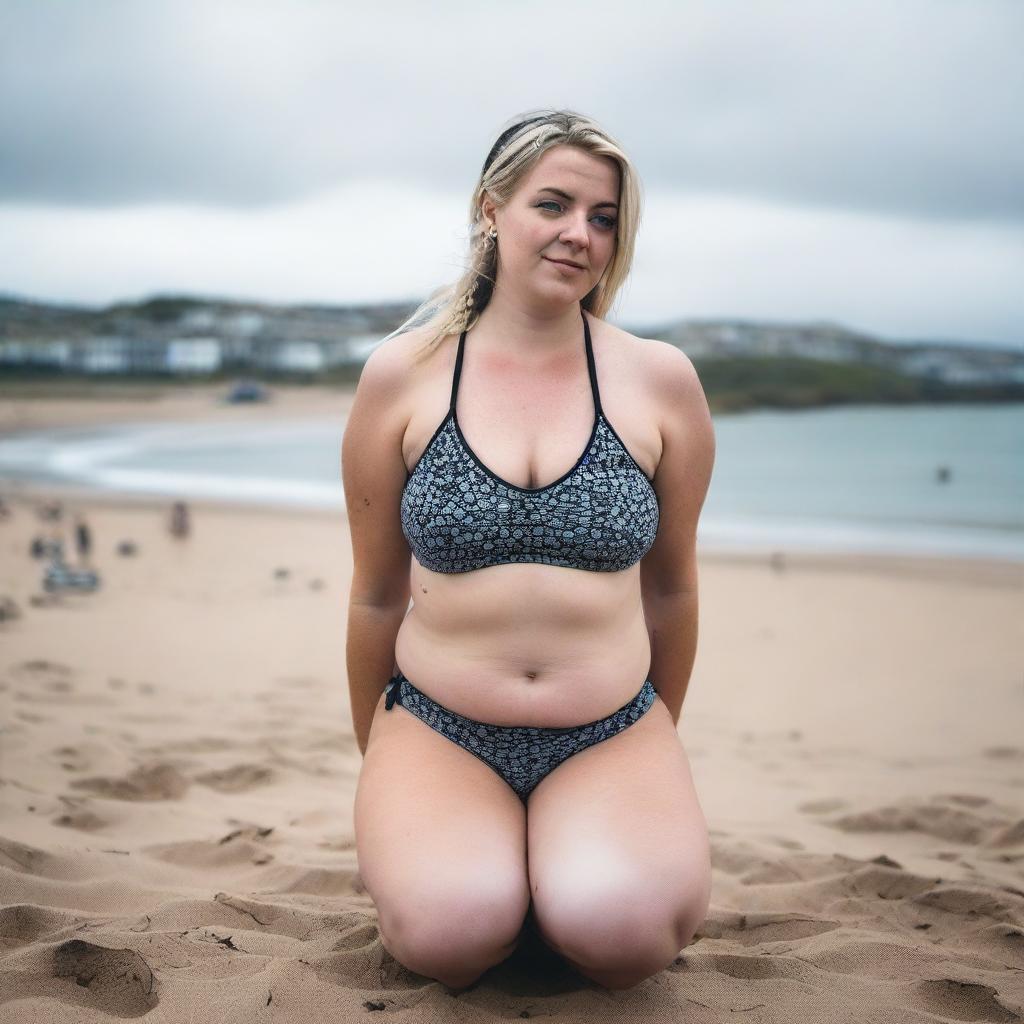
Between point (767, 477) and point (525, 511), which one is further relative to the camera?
point (767, 477)

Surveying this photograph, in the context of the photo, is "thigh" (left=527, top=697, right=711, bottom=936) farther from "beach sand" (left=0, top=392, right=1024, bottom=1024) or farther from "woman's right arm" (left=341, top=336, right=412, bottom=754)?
"woman's right arm" (left=341, top=336, right=412, bottom=754)

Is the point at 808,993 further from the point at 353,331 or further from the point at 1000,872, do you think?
the point at 353,331

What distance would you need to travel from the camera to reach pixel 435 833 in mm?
2316

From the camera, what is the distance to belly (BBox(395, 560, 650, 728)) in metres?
2.46

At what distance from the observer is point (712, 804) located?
405 centimetres

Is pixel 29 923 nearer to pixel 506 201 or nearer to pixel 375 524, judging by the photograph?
pixel 375 524

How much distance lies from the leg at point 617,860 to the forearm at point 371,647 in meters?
0.59

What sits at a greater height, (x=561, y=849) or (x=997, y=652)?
(x=561, y=849)

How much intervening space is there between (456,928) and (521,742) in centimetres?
43

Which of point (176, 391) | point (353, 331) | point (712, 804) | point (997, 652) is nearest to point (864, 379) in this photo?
point (353, 331)

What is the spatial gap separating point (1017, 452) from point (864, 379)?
24297mm

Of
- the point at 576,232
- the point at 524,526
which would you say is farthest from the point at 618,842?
the point at 576,232

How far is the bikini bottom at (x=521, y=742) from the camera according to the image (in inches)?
97.6

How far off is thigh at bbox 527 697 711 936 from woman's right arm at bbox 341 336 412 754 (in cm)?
61
